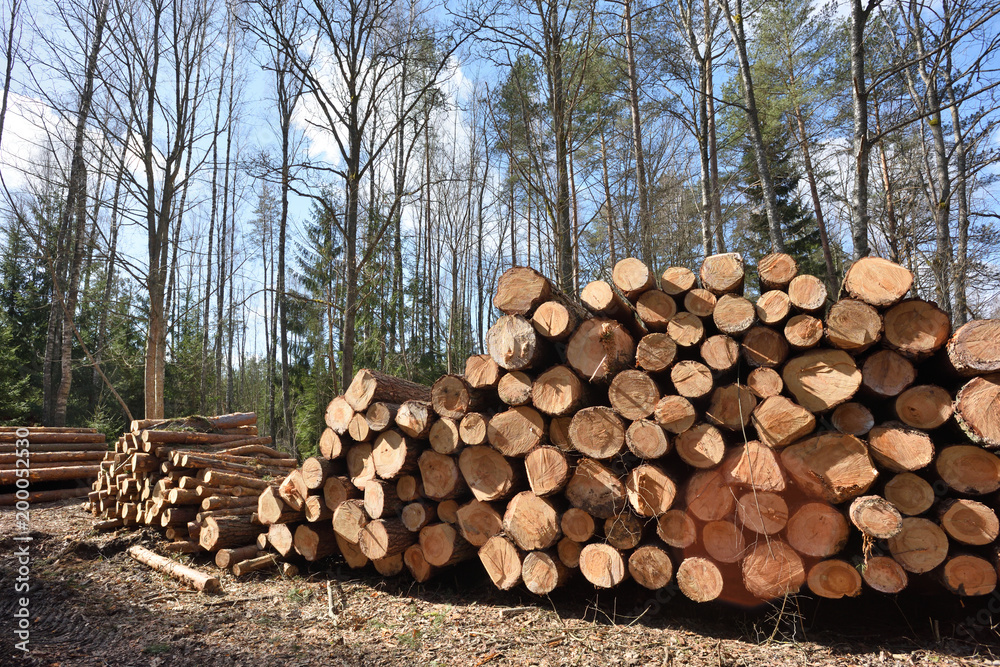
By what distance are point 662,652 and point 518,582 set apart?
114 centimetres

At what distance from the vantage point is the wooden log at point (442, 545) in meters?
4.20

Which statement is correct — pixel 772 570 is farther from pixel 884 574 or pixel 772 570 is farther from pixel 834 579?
pixel 884 574

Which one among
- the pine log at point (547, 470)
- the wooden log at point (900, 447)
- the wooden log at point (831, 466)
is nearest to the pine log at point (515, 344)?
the pine log at point (547, 470)

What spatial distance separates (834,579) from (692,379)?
1441 mm

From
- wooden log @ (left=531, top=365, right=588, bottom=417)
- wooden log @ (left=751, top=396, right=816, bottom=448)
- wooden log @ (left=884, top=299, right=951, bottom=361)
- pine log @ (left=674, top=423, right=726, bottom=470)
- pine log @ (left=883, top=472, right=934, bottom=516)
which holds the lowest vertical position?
pine log @ (left=883, top=472, right=934, bottom=516)

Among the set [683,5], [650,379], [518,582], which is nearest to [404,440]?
[518,582]

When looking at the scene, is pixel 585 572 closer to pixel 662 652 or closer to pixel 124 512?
pixel 662 652

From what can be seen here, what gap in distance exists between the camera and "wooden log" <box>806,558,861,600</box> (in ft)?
10.7

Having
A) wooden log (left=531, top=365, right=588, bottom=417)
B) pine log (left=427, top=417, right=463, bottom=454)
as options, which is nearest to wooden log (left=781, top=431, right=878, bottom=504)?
wooden log (left=531, top=365, right=588, bottom=417)

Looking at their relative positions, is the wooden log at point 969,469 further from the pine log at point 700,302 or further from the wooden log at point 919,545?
the pine log at point 700,302

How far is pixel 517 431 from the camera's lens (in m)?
3.96

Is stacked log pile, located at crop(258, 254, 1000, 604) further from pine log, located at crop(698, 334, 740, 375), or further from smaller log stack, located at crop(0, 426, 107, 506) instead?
smaller log stack, located at crop(0, 426, 107, 506)

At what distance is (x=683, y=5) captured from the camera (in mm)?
9875

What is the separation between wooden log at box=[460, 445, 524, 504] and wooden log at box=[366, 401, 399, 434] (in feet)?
2.23
